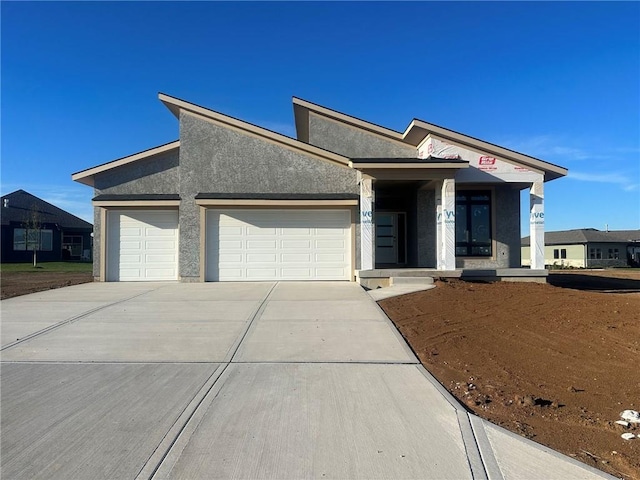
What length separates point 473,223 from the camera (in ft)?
53.3

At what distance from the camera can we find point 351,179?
15.3 meters

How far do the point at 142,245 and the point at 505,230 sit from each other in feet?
41.7

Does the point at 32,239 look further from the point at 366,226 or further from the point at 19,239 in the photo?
the point at 366,226

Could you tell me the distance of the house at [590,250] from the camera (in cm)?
5000

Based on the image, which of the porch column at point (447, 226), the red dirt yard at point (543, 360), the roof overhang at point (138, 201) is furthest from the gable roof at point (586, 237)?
the roof overhang at point (138, 201)

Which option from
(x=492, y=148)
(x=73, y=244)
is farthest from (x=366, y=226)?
(x=73, y=244)

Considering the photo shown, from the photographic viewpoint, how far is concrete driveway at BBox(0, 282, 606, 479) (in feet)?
11.6

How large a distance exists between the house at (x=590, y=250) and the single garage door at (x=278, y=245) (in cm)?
4018

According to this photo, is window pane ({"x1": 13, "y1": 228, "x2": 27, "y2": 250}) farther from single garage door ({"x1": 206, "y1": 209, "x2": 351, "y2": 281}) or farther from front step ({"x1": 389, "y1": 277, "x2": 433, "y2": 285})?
front step ({"x1": 389, "y1": 277, "x2": 433, "y2": 285})

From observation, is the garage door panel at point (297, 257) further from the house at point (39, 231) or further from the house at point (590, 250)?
Answer: the house at point (590, 250)

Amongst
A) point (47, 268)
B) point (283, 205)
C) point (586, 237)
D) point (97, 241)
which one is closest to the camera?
point (283, 205)

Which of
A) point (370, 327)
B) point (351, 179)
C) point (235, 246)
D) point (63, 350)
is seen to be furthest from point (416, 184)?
point (63, 350)

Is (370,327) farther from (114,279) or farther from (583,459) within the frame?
(114,279)

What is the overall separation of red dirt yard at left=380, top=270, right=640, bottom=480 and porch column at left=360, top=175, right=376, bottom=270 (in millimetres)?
2794
